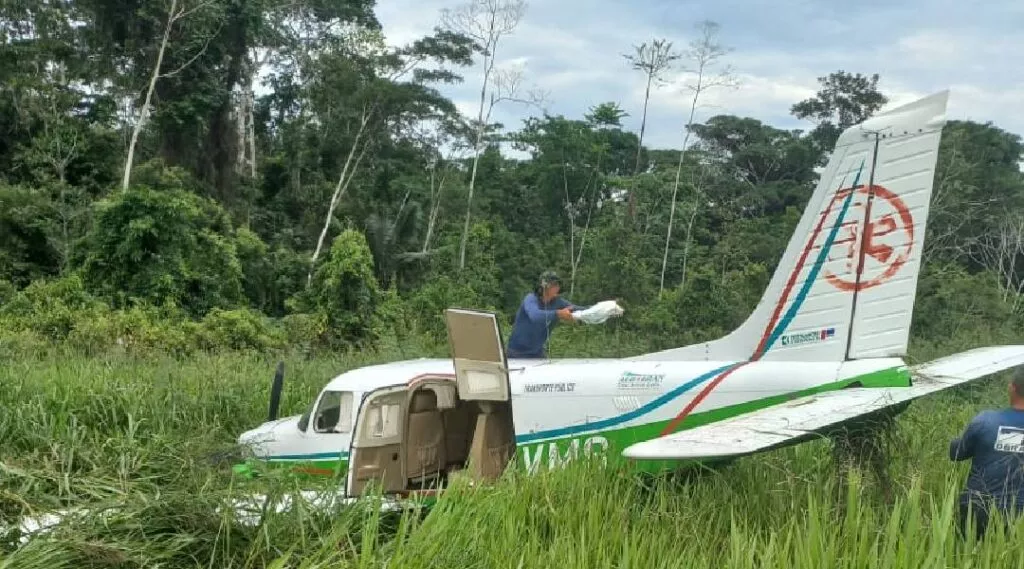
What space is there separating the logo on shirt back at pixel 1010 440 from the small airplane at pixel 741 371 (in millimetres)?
1228

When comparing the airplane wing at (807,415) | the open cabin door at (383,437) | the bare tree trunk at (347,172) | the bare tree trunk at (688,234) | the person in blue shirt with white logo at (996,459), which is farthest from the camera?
the bare tree trunk at (347,172)

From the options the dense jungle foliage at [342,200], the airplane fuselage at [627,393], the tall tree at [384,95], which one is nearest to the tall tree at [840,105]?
the dense jungle foliage at [342,200]

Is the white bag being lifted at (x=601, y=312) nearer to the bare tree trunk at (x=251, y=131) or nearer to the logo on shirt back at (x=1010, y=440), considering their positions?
the logo on shirt back at (x=1010, y=440)

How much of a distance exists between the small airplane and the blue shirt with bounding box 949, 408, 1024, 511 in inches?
44.5

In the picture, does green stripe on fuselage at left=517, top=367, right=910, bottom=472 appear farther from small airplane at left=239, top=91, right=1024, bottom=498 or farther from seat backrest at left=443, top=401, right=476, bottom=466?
seat backrest at left=443, top=401, right=476, bottom=466

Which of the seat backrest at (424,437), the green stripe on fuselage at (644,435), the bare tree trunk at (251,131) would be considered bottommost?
the seat backrest at (424,437)

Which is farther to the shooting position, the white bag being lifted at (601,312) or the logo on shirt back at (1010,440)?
the white bag being lifted at (601,312)

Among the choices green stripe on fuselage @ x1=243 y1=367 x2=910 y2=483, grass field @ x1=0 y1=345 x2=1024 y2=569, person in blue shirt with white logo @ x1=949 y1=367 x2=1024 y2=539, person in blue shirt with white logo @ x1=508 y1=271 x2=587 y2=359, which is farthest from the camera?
person in blue shirt with white logo @ x1=508 y1=271 x2=587 y2=359

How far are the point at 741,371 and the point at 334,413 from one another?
Answer: 3.32 m

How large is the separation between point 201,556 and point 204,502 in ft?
0.94

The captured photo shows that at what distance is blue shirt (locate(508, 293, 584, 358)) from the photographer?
759 centimetres

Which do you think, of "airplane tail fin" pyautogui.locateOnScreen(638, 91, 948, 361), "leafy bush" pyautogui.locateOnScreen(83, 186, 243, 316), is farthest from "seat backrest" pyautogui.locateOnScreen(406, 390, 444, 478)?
"leafy bush" pyautogui.locateOnScreen(83, 186, 243, 316)

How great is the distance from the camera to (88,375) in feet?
33.2

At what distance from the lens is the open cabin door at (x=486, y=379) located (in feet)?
19.8
